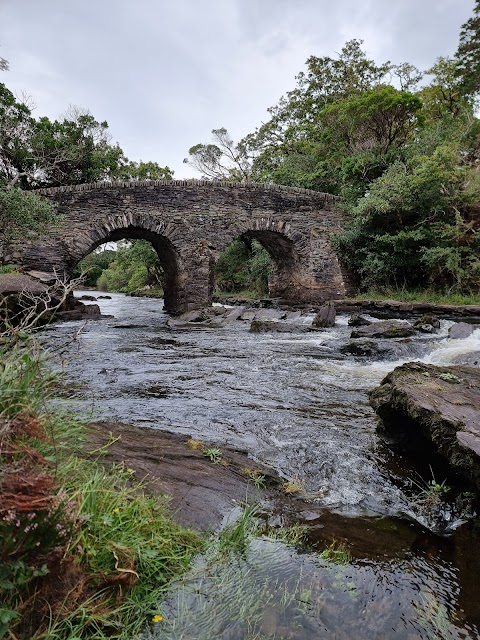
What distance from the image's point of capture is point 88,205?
1421 cm

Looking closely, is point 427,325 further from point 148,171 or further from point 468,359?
point 148,171

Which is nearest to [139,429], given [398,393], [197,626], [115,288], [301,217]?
[197,626]

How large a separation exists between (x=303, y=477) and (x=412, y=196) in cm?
1345

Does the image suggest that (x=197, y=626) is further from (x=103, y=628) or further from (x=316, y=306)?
(x=316, y=306)

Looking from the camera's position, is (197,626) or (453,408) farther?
(453,408)

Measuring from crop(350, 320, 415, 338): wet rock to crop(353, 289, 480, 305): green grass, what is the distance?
3693mm

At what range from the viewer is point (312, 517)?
101 inches

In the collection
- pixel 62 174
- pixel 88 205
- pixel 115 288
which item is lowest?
pixel 115 288

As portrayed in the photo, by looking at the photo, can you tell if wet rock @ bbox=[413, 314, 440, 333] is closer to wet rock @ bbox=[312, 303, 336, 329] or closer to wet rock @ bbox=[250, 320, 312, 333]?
wet rock @ bbox=[312, 303, 336, 329]

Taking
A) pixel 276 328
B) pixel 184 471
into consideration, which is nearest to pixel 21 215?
pixel 276 328

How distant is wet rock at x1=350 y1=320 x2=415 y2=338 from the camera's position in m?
9.07

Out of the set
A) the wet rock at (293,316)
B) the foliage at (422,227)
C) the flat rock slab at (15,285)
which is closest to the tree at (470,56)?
the foliage at (422,227)

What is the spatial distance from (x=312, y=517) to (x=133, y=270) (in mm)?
49097

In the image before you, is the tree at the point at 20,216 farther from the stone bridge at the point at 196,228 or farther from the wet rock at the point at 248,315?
the wet rock at the point at 248,315
